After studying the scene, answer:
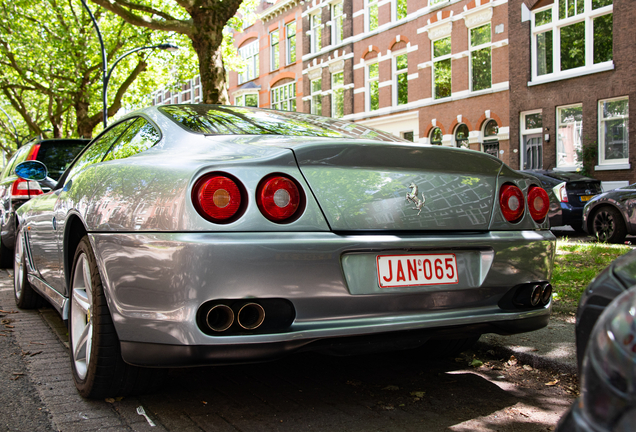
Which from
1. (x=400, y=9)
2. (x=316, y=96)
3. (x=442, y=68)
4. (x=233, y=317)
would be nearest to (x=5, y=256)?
(x=233, y=317)

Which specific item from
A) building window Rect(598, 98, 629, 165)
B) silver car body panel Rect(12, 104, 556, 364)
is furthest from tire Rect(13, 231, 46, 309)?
building window Rect(598, 98, 629, 165)

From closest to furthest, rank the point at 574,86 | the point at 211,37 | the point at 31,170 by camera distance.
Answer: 1. the point at 31,170
2. the point at 211,37
3. the point at 574,86

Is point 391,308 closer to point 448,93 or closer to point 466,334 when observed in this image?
point 466,334

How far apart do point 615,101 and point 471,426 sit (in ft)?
58.8

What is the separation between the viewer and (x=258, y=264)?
218 cm

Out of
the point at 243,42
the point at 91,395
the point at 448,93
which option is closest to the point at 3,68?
the point at 243,42

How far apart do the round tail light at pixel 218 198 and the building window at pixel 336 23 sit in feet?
91.2

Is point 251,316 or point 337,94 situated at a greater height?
point 337,94

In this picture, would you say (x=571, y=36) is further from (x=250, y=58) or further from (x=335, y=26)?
(x=250, y=58)

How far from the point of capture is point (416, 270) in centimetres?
245

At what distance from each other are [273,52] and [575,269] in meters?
30.2

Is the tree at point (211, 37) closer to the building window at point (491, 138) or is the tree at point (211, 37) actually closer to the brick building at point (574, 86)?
the brick building at point (574, 86)

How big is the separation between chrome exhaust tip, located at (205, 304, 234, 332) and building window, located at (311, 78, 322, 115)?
94.5 ft

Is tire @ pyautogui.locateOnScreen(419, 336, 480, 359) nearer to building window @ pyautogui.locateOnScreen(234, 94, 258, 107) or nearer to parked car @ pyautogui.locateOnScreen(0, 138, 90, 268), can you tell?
parked car @ pyautogui.locateOnScreen(0, 138, 90, 268)
